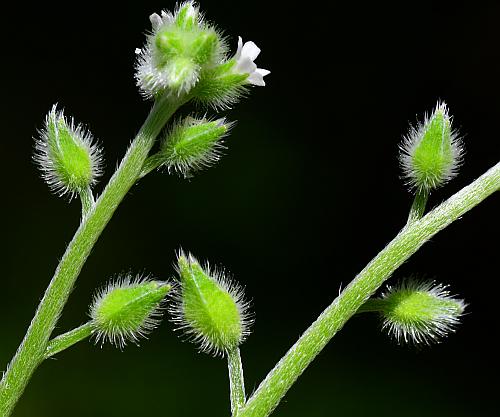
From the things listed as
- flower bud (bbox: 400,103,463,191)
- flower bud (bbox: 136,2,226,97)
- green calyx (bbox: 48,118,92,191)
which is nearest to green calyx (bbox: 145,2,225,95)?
flower bud (bbox: 136,2,226,97)

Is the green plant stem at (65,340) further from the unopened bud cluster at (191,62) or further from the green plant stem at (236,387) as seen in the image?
the unopened bud cluster at (191,62)

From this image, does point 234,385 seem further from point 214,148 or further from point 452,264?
point 452,264

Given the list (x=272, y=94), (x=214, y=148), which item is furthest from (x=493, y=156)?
(x=214, y=148)

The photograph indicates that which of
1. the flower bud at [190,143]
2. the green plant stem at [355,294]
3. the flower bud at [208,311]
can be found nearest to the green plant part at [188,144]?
the flower bud at [190,143]

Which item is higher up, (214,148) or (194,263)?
(214,148)

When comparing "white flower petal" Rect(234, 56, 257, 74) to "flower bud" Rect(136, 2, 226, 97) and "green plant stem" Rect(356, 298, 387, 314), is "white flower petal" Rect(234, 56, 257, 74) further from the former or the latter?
"green plant stem" Rect(356, 298, 387, 314)

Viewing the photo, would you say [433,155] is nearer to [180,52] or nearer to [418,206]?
[418,206]

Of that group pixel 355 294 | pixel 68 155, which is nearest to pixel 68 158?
pixel 68 155
